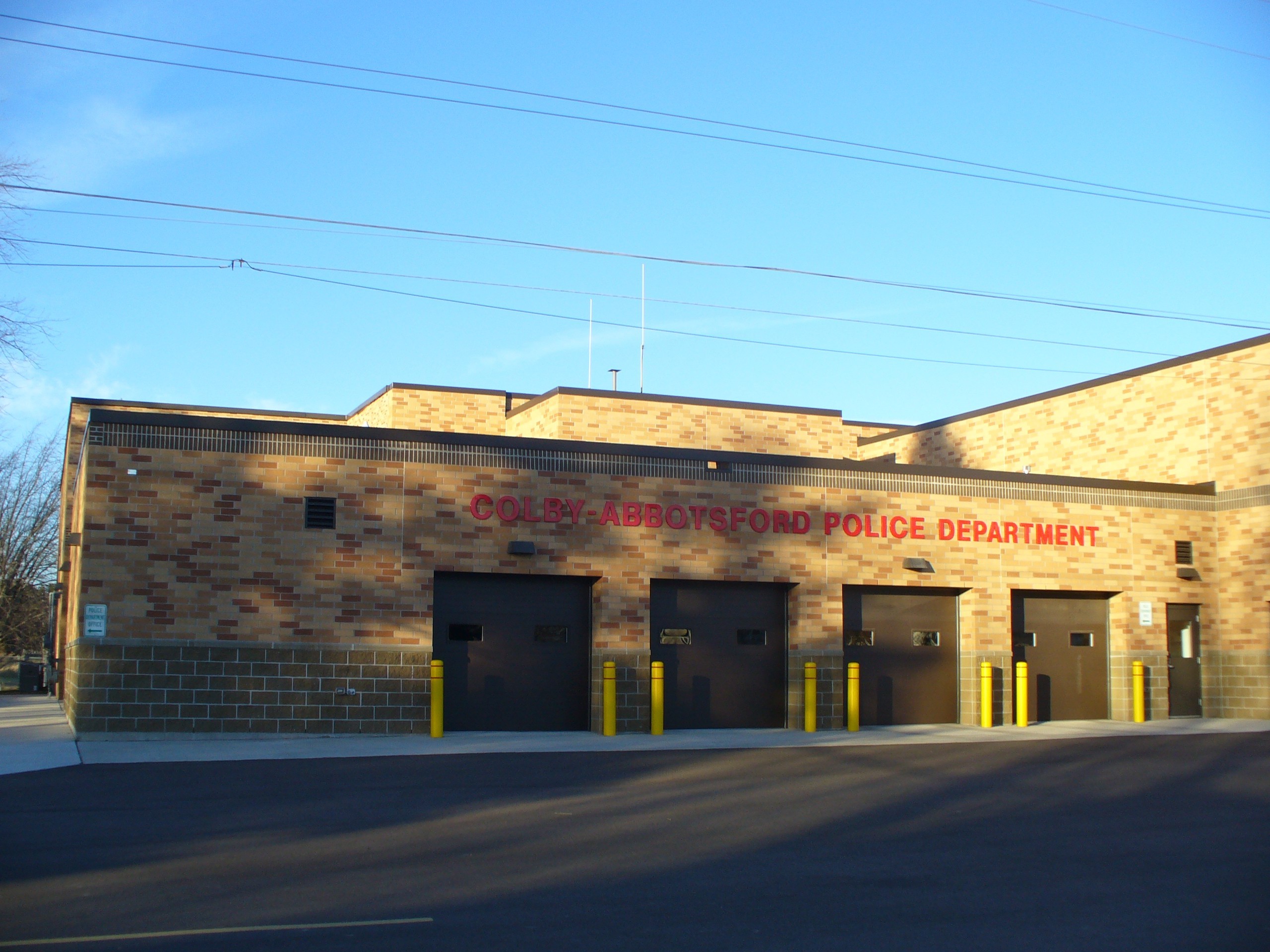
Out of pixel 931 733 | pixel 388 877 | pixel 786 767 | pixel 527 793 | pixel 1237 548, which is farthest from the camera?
pixel 1237 548

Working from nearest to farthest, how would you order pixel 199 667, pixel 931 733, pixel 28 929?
1. pixel 28 929
2. pixel 199 667
3. pixel 931 733

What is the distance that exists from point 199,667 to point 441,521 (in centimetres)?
424

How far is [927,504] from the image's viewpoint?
877 inches

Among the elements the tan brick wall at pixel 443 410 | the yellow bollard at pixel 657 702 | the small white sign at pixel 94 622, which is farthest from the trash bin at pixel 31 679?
the yellow bollard at pixel 657 702

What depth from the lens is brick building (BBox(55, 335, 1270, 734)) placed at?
1756cm

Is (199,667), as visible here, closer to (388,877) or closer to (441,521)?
(441,521)

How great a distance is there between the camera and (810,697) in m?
20.3

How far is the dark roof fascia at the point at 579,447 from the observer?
17672 millimetres

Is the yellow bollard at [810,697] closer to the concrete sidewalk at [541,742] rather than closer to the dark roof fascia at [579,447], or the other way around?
the concrete sidewalk at [541,742]

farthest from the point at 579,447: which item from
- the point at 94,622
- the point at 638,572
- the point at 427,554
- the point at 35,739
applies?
the point at 35,739

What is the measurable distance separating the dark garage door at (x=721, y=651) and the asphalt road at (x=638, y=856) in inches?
216

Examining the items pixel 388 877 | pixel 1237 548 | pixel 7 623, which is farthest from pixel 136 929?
pixel 7 623

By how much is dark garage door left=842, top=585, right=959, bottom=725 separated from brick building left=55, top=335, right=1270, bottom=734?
5 cm

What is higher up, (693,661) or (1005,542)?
(1005,542)
